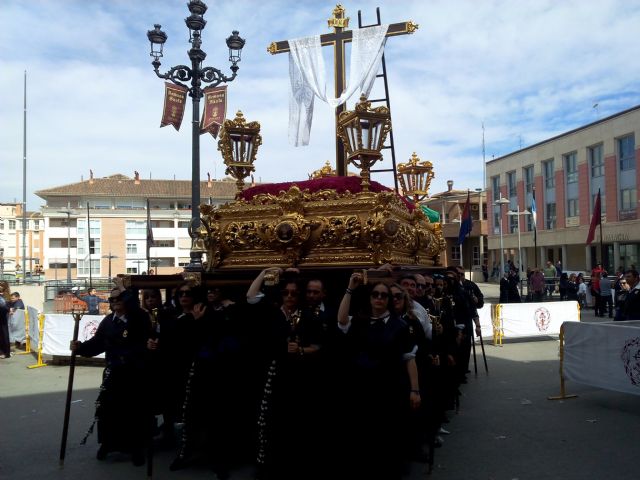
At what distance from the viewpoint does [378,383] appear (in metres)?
4.49

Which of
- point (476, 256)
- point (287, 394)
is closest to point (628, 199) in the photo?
point (476, 256)

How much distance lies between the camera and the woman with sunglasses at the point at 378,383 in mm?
4473

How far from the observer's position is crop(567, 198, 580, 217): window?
3669 cm

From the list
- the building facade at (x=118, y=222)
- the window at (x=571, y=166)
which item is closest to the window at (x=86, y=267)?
the building facade at (x=118, y=222)

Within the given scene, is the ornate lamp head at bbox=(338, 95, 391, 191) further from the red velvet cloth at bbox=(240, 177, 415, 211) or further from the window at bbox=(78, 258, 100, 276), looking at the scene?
the window at bbox=(78, 258, 100, 276)

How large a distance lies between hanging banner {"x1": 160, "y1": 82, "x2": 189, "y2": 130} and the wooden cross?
427 centimetres

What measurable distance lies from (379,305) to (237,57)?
869 cm

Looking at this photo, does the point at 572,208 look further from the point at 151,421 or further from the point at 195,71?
the point at 151,421

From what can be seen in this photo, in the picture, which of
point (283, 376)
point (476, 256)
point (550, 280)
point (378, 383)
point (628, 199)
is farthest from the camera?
point (476, 256)

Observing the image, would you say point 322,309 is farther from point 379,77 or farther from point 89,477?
point 379,77

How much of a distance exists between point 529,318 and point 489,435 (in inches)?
323

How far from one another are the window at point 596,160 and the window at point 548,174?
3827 millimetres

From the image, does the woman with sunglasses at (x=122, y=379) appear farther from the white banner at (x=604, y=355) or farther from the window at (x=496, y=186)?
the window at (x=496, y=186)

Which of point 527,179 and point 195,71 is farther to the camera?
point 527,179
